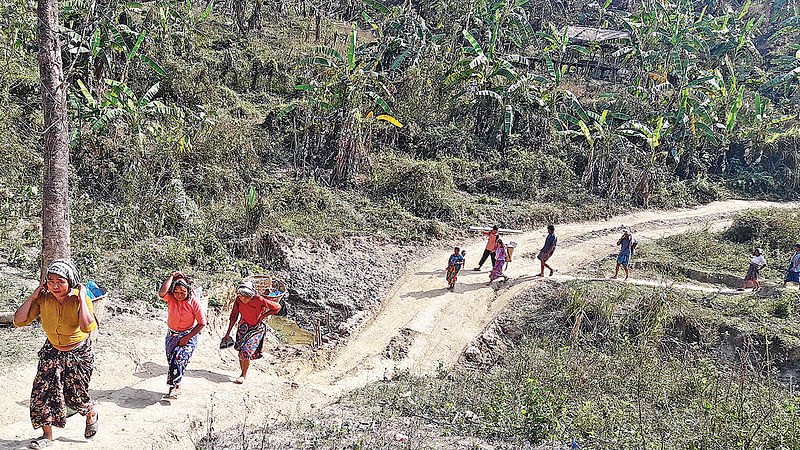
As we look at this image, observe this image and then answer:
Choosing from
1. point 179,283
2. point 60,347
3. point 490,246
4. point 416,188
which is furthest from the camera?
point 416,188

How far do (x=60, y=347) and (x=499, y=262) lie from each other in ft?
27.6

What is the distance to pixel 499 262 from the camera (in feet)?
37.7

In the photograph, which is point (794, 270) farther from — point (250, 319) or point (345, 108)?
point (345, 108)

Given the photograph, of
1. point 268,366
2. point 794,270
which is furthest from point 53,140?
point 794,270

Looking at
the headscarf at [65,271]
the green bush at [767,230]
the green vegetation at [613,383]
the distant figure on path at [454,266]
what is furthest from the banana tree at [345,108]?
the headscarf at [65,271]

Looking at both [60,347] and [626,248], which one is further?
[626,248]

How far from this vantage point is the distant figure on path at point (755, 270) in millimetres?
11445

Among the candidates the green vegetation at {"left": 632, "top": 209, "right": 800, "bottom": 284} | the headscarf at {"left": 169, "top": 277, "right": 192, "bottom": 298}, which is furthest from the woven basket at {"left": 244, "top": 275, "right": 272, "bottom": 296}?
the green vegetation at {"left": 632, "top": 209, "right": 800, "bottom": 284}

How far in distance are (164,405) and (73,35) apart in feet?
26.8

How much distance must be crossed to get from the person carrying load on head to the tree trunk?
7.11ft

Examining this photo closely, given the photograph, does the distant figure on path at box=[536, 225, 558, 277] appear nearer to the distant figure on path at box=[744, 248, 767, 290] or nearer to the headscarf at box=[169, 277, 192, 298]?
the distant figure on path at box=[744, 248, 767, 290]

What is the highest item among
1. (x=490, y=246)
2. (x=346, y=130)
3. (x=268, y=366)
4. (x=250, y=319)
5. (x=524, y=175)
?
(x=346, y=130)

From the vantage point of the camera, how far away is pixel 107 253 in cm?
939

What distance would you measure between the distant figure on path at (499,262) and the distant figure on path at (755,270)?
5.18 m
